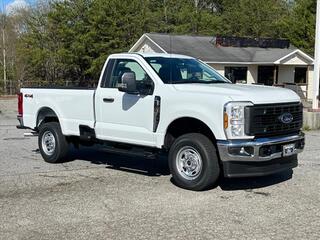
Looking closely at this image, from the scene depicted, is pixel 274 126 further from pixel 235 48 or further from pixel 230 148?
pixel 235 48

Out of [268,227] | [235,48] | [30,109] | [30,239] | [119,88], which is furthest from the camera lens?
[235,48]

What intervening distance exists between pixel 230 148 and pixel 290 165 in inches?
53.2

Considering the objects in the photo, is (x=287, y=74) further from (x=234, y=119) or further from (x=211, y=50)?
(x=234, y=119)

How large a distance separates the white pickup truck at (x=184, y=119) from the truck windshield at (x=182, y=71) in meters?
0.02

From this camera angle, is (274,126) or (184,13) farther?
(184,13)

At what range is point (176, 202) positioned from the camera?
269 inches

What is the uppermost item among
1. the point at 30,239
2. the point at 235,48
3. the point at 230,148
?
the point at 235,48

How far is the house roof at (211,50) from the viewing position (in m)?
33.0

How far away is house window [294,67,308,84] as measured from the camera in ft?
124

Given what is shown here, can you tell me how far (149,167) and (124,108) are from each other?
1.61 metres

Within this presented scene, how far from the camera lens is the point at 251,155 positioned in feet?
22.9

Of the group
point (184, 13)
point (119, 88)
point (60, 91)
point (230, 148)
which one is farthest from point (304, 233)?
point (184, 13)

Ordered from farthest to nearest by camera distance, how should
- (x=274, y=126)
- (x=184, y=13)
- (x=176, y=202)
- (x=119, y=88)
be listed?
(x=184, y=13) < (x=119, y=88) < (x=274, y=126) < (x=176, y=202)

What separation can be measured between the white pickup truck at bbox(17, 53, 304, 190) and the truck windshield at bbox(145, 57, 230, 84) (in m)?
0.02
